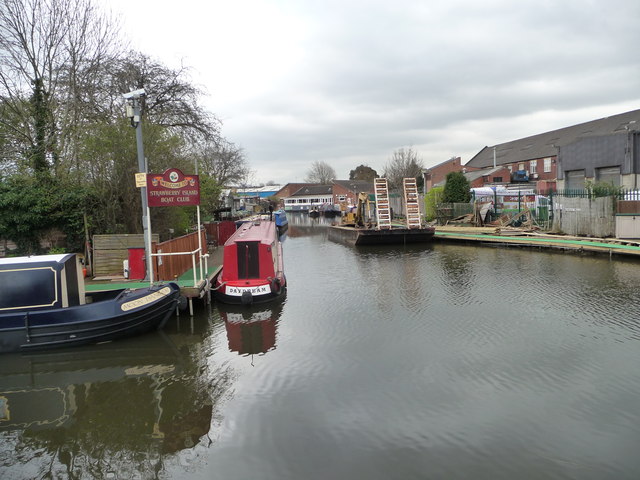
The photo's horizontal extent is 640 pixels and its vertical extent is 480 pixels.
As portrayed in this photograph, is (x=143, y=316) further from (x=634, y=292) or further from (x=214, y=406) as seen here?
(x=634, y=292)

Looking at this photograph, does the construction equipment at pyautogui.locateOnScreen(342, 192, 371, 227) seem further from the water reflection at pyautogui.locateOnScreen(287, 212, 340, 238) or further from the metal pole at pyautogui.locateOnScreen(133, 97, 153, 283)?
the metal pole at pyautogui.locateOnScreen(133, 97, 153, 283)

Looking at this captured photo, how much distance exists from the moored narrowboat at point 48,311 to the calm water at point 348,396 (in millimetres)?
326

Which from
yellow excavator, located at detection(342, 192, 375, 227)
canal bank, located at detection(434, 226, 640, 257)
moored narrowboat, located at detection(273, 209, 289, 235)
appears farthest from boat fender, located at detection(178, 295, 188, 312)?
moored narrowboat, located at detection(273, 209, 289, 235)

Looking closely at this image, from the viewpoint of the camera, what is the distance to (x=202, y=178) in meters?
21.7

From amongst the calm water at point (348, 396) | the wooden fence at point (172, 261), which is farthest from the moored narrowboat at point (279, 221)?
the calm water at point (348, 396)

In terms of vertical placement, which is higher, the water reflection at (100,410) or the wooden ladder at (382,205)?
the wooden ladder at (382,205)

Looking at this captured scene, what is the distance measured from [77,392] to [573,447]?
674 centimetres

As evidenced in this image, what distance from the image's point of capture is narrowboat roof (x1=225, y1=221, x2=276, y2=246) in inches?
463

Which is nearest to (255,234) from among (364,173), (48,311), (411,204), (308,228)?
(48,311)

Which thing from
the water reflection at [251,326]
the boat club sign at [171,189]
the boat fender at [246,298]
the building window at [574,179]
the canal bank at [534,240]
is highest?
the building window at [574,179]

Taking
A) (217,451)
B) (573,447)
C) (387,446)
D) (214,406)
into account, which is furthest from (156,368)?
(573,447)

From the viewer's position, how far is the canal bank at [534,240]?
17.0 m

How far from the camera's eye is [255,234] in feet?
42.5

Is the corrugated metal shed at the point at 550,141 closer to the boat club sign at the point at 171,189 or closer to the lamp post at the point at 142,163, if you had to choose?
the boat club sign at the point at 171,189
